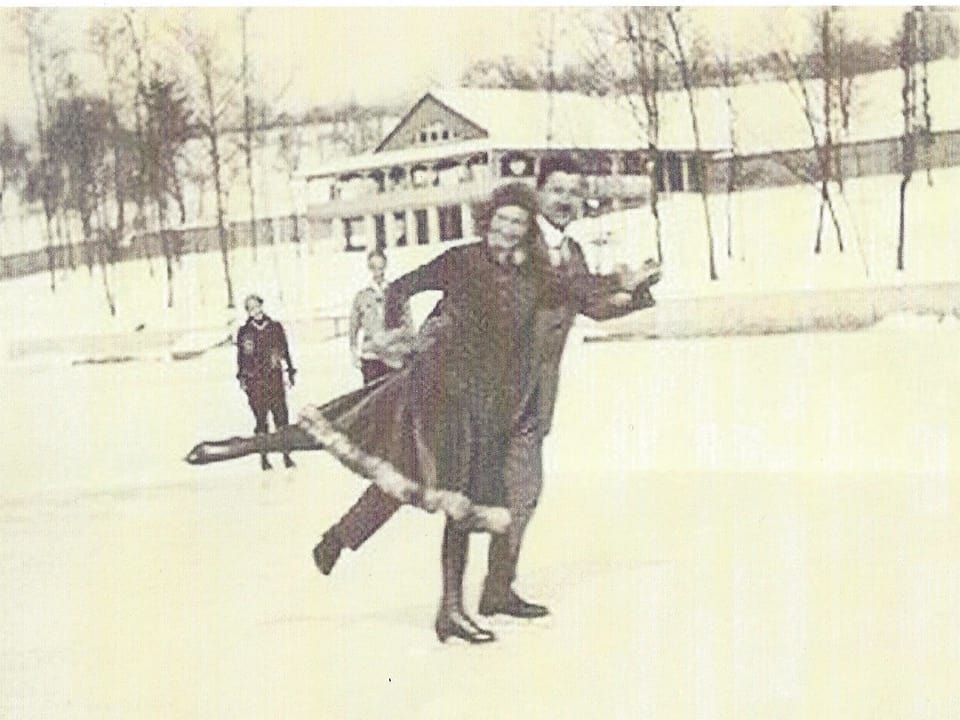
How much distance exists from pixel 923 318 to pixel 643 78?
49 cm

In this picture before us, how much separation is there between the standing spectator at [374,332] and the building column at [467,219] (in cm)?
11

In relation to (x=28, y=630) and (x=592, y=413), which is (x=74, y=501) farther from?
(x=592, y=413)

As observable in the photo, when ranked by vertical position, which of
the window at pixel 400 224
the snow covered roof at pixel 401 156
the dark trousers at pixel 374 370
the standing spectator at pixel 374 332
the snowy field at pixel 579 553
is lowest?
the snowy field at pixel 579 553

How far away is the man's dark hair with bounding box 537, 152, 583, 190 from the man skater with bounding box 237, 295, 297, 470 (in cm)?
40

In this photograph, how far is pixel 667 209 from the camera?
185cm

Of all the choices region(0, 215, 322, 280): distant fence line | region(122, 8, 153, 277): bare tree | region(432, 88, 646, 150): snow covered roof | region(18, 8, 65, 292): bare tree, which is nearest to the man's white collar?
region(432, 88, 646, 150): snow covered roof

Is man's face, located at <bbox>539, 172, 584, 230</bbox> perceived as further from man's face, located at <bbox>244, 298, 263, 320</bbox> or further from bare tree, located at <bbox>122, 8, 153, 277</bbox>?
bare tree, located at <bbox>122, 8, 153, 277</bbox>

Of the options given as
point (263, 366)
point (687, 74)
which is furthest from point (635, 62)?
point (263, 366)

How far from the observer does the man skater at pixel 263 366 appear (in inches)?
72.9

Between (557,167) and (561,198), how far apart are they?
0.14 ft

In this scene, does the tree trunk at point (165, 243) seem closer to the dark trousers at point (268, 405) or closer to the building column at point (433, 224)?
the dark trousers at point (268, 405)

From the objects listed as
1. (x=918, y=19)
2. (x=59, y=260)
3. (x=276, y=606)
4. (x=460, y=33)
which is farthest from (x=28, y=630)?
(x=918, y=19)

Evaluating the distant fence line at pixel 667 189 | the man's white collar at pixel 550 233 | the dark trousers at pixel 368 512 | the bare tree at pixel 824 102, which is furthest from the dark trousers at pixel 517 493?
the bare tree at pixel 824 102

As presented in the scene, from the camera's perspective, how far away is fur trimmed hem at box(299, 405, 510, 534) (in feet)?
5.99
